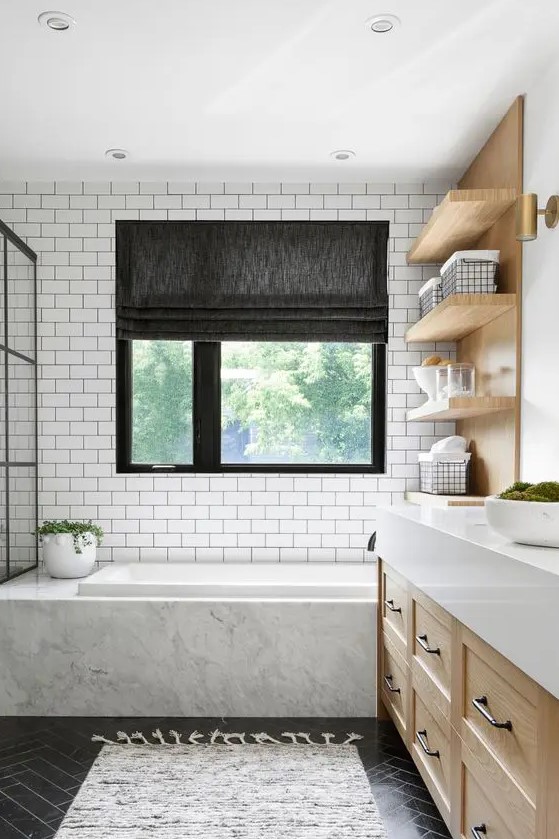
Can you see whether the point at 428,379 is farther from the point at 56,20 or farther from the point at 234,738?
the point at 56,20

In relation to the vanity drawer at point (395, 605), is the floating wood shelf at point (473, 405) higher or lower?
higher

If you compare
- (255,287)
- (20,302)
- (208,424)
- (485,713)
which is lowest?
(485,713)

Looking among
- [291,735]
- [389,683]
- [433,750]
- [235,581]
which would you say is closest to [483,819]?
[433,750]

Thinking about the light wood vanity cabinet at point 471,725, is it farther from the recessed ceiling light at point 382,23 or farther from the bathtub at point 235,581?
the recessed ceiling light at point 382,23

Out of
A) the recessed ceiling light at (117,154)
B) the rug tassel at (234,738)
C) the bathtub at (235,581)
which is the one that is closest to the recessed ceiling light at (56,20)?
the recessed ceiling light at (117,154)

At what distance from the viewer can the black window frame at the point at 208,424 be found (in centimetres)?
417

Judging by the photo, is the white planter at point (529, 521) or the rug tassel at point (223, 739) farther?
the rug tassel at point (223, 739)

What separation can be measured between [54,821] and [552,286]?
2.52 m

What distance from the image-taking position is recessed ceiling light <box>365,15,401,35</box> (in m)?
2.54

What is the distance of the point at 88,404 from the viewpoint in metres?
4.14

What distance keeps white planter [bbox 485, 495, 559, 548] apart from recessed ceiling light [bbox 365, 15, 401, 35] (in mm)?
1759

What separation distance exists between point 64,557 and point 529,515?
269 cm

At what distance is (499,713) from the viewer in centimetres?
165

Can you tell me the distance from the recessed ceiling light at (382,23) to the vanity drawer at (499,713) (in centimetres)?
204
